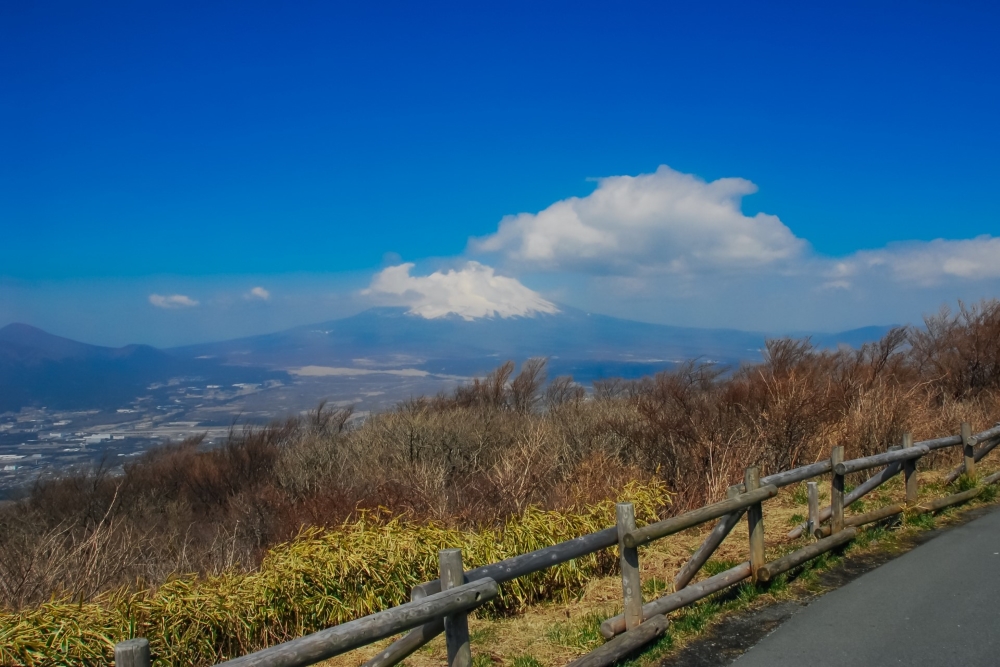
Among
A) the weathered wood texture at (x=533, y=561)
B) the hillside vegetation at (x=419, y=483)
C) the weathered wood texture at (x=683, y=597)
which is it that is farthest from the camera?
the hillside vegetation at (x=419, y=483)

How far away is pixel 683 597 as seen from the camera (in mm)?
6305

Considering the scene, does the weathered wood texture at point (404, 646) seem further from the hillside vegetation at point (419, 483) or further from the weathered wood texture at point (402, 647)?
the hillside vegetation at point (419, 483)

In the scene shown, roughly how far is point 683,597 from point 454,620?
7.64 ft

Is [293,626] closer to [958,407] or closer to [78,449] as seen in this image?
[958,407]

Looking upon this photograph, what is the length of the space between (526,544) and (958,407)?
44.2ft

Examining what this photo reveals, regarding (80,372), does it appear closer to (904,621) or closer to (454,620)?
(454,620)

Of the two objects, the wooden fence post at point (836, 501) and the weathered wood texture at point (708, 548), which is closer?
the weathered wood texture at point (708, 548)

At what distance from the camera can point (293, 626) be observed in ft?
23.4

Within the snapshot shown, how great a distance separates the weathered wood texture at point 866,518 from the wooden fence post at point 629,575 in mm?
3353

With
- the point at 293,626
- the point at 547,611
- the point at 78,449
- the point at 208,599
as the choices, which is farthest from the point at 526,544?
the point at 78,449

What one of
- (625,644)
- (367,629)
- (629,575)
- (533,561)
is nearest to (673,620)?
(629,575)

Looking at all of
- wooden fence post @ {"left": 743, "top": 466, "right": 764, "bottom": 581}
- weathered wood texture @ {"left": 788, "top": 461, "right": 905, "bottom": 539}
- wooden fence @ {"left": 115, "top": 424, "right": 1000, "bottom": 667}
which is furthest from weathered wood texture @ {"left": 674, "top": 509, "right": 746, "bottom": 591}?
weathered wood texture @ {"left": 788, "top": 461, "right": 905, "bottom": 539}

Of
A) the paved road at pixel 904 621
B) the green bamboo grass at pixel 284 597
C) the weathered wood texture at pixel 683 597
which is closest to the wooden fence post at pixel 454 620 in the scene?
the weathered wood texture at pixel 683 597

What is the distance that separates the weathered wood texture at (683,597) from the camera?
5.86 m
